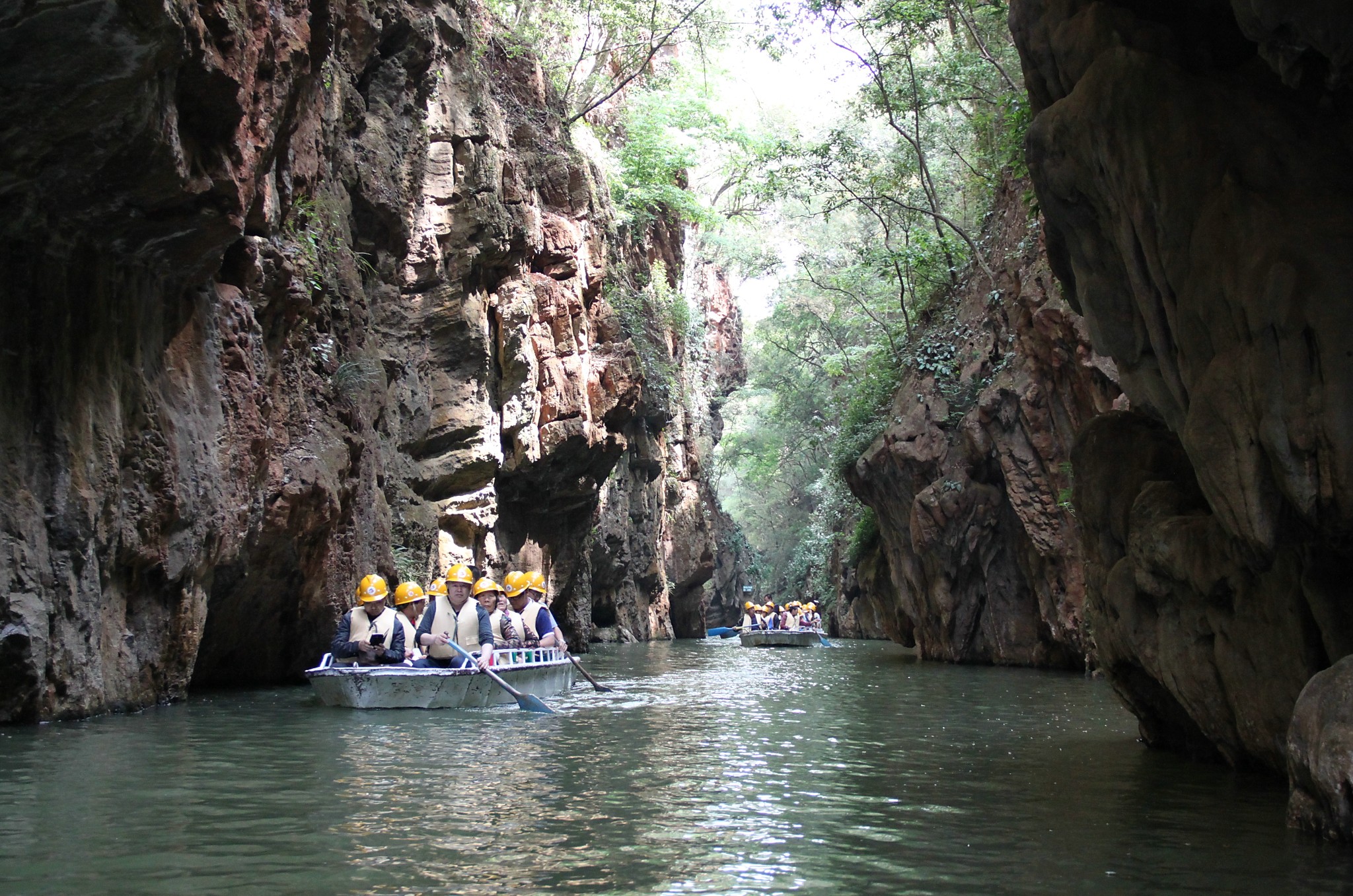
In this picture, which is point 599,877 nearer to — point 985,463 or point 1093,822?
point 1093,822

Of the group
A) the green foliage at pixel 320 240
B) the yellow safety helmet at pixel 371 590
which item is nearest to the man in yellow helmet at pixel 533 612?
the yellow safety helmet at pixel 371 590

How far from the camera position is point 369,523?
1873cm

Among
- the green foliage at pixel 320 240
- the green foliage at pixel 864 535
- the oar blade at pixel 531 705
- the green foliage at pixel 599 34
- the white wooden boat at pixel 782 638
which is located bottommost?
the oar blade at pixel 531 705

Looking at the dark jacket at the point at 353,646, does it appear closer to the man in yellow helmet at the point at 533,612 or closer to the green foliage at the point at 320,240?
the man in yellow helmet at the point at 533,612

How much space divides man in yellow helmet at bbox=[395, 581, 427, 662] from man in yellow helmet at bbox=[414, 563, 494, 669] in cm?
11

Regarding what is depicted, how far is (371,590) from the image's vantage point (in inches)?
582

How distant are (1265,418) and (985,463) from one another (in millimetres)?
19288

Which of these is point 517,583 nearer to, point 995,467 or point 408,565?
point 408,565

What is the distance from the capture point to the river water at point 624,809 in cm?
565

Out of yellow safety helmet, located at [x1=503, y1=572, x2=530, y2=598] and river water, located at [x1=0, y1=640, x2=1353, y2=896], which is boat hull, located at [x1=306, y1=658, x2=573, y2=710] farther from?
yellow safety helmet, located at [x1=503, y1=572, x2=530, y2=598]

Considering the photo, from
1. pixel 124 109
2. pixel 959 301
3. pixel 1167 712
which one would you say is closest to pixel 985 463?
pixel 959 301

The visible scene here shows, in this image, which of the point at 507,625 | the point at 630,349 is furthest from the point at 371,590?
the point at 630,349

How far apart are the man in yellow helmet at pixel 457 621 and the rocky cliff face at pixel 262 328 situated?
2527 millimetres

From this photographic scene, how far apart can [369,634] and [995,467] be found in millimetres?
15784
